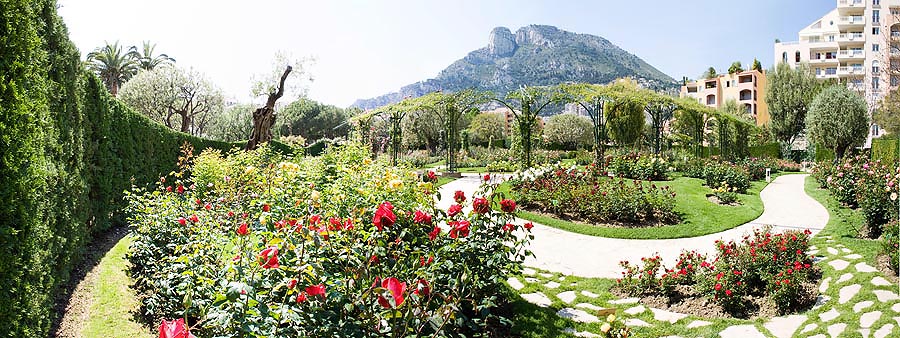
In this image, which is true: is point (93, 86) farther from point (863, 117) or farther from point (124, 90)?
point (863, 117)

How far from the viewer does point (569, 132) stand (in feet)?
119

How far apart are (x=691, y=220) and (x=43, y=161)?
8.51 meters

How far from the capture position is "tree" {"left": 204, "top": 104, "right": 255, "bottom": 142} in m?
34.5

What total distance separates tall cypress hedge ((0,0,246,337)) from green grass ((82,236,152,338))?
275 millimetres

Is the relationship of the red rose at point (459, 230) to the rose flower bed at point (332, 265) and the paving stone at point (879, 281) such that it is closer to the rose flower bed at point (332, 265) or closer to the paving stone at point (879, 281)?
the rose flower bed at point (332, 265)

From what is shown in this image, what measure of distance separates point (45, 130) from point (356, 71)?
20.8 metres

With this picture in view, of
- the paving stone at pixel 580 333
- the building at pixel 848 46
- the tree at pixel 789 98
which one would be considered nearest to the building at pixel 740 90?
the building at pixel 848 46

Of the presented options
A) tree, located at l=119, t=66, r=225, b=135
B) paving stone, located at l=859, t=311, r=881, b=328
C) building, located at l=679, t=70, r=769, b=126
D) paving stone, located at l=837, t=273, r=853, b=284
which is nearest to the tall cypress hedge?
paving stone, located at l=859, t=311, r=881, b=328

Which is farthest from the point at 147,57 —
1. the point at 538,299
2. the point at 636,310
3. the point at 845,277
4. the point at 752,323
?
the point at 845,277

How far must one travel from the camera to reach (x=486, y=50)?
110m

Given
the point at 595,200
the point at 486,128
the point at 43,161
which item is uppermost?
the point at 486,128

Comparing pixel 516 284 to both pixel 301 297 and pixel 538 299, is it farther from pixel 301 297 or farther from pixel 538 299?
pixel 301 297

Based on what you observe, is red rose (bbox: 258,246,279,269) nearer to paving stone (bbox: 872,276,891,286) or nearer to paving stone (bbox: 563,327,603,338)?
paving stone (bbox: 563,327,603,338)

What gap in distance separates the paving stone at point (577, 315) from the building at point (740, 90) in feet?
158
